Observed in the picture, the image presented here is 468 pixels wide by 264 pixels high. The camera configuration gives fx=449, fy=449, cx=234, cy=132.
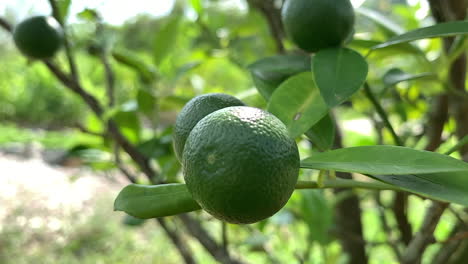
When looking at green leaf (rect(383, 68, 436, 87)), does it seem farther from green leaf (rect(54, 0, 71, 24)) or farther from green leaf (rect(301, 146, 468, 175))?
green leaf (rect(54, 0, 71, 24))

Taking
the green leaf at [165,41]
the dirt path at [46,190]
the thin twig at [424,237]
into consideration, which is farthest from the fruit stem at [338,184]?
the dirt path at [46,190]

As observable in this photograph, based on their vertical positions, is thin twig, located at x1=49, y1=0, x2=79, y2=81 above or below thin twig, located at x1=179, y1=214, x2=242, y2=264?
above

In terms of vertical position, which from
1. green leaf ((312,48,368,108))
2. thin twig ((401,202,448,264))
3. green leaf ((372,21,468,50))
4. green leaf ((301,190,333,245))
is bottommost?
green leaf ((301,190,333,245))

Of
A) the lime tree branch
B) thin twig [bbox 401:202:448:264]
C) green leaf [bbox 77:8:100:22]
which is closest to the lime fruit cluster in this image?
thin twig [bbox 401:202:448:264]

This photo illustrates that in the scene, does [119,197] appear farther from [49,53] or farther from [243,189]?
[49,53]

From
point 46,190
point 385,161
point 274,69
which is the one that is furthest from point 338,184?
point 46,190

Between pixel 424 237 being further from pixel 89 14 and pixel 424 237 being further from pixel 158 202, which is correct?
pixel 89 14

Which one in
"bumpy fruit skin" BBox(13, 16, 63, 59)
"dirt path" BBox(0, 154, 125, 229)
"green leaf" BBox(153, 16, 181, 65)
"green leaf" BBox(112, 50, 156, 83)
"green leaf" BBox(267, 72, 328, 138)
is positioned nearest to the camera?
"green leaf" BBox(267, 72, 328, 138)
